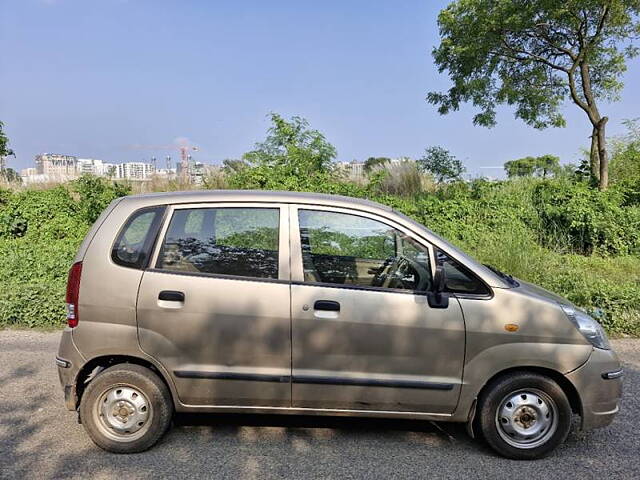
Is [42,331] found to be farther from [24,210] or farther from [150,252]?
[24,210]

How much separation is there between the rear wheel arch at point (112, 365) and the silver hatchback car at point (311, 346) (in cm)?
1

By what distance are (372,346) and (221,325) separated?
1.03 metres

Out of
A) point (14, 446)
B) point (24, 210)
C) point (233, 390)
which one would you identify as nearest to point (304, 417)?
point (233, 390)

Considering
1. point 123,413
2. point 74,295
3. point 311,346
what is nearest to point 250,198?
point 311,346

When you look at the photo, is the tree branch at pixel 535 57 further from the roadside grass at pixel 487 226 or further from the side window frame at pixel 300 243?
the side window frame at pixel 300 243

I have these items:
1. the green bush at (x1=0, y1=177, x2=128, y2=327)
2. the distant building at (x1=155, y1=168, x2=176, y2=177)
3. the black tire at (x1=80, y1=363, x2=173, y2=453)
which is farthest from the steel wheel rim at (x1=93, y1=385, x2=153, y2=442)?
the distant building at (x1=155, y1=168, x2=176, y2=177)

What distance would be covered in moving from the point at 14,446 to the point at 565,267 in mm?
7420

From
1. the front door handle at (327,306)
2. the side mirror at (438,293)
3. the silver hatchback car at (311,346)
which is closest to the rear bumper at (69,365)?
the silver hatchback car at (311,346)

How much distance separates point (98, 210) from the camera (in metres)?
9.91

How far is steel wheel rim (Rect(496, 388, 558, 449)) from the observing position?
10.2 feet

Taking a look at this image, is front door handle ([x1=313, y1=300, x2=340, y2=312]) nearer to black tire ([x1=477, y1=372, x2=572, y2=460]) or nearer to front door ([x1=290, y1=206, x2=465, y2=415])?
front door ([x1=290, y1=206, x2=465, y2=415])

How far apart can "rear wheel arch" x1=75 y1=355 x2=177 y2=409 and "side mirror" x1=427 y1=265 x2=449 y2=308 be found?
1882 millimetres

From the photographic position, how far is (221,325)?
10.0ft

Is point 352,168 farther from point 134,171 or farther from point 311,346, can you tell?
point 311,346
